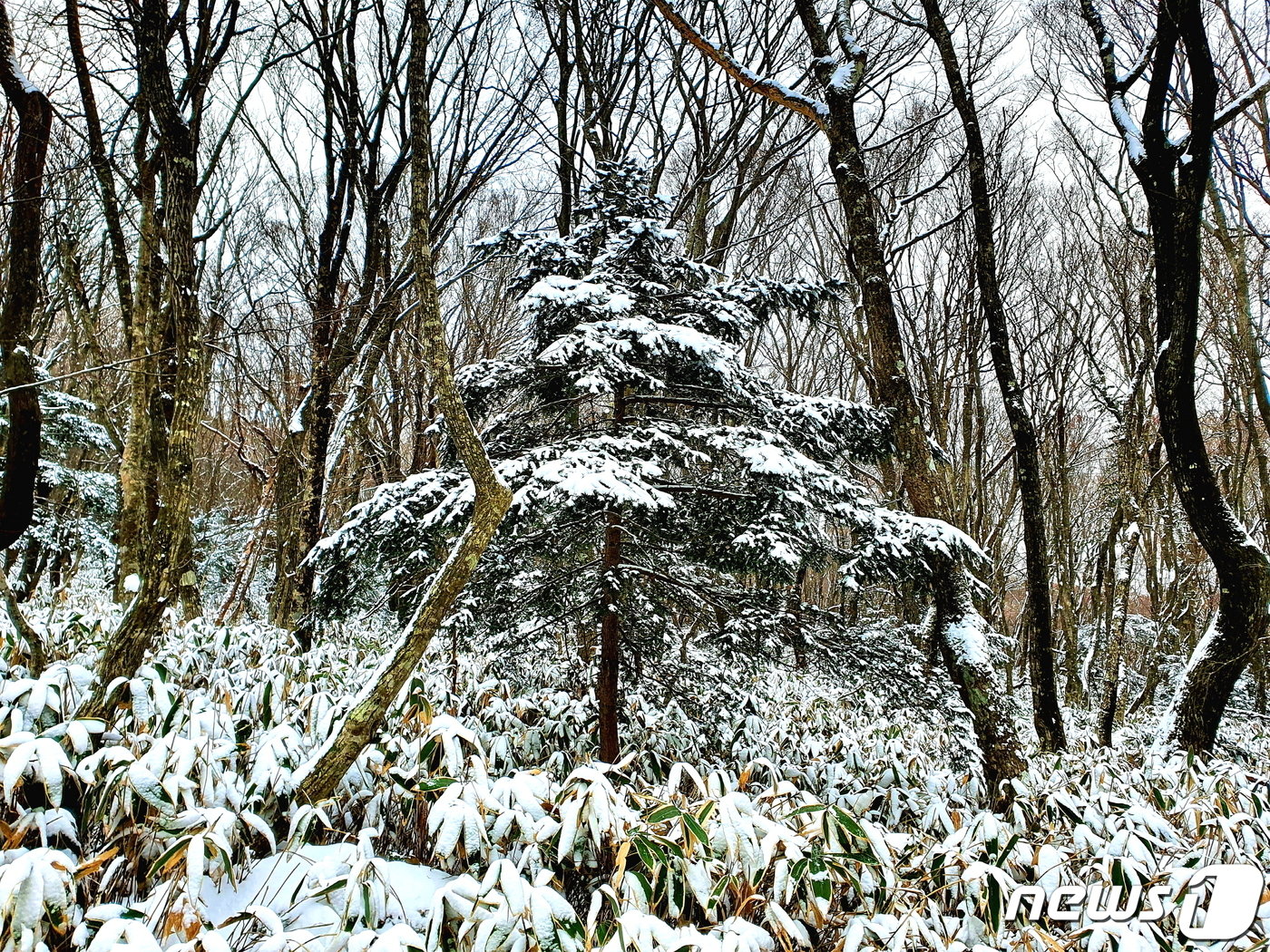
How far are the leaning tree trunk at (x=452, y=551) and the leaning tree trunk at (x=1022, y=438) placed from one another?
424 centimetres

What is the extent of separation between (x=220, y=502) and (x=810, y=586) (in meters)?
16.7

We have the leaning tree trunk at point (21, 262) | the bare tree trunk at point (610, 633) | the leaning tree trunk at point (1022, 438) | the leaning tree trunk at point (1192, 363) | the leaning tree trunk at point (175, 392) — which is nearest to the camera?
the leaning tree trunk at point (175, 392)

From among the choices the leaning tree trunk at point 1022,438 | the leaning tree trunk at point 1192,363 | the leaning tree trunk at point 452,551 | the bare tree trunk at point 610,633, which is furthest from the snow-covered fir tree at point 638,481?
the leaning tree trunk at point 1192,363

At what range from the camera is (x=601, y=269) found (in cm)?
462

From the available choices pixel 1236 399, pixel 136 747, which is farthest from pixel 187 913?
pixel 1236 399

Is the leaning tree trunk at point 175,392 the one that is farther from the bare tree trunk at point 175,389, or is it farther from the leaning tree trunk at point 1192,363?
the leaning tree trunk at point 1192,363

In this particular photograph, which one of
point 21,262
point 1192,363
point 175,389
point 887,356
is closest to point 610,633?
point 887,356

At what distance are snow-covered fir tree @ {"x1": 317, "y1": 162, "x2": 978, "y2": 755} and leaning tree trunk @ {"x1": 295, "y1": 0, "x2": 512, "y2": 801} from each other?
48cm

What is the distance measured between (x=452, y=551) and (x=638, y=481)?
3.39 feet

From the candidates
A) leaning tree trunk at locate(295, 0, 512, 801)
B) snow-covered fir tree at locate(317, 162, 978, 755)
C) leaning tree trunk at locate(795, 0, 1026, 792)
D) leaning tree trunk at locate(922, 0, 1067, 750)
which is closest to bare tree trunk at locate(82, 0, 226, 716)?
snow-covered fir tree at locate(317, 162, 978, 755)

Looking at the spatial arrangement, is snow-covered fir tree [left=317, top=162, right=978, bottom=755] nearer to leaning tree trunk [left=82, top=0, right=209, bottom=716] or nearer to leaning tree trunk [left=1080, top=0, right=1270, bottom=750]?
leaning tree trunk [left=82, top=0, right=209, bottom=716]

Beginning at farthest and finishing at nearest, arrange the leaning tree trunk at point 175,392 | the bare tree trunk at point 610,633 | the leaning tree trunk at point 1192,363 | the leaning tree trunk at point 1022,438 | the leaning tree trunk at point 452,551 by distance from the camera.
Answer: the leaning tree trunk at point 1022,438 < the leaning tree trunk at point 1192,363 < the bare tree trunk at point 610,633 < the leaning tree trunk at point 175,392 < the leaning tree trunk at point 452,551

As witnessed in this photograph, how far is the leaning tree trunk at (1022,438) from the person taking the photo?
5.19m

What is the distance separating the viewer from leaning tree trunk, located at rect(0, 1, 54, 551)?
377cm
